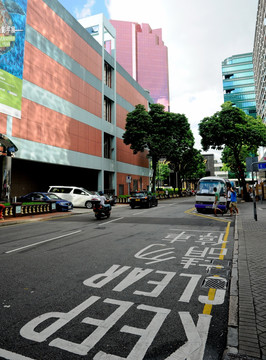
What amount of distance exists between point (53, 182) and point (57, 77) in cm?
1493

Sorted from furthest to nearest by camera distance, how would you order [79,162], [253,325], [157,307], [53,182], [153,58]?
[153,58], [53,182], [79,162], [157,307], [253,325]

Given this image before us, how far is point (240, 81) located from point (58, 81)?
8463 centimetres

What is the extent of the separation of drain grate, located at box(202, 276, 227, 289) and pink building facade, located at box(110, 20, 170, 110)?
17320 centimetres

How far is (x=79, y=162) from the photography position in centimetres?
2861

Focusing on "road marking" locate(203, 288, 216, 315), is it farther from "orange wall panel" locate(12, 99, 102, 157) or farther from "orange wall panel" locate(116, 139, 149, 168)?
"orange wall panel" locate(116, 139, 149, 168)

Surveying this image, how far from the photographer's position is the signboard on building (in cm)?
1845

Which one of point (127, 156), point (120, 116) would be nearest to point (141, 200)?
point (127, 156)

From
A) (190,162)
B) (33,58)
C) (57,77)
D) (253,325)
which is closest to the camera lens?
(253,325)

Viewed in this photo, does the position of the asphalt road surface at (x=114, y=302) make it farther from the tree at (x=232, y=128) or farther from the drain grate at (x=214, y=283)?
the tree at (x=232, y=128)

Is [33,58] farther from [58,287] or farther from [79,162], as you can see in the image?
[58,287]

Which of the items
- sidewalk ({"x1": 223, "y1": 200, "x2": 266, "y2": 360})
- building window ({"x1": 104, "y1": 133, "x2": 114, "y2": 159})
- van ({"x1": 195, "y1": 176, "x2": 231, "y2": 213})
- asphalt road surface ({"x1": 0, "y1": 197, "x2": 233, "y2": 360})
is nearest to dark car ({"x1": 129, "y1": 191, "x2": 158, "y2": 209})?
van ({"x1": 195, "y1": 176, "x2": 231, "y2": 213})

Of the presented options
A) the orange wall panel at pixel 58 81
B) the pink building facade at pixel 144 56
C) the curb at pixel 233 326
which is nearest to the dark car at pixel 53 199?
the orange wall panel at pixel 58 81

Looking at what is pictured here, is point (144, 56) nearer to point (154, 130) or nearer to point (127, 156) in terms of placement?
point (127, 156)

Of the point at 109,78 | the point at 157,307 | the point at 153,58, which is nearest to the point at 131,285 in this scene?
the point at 157,307
